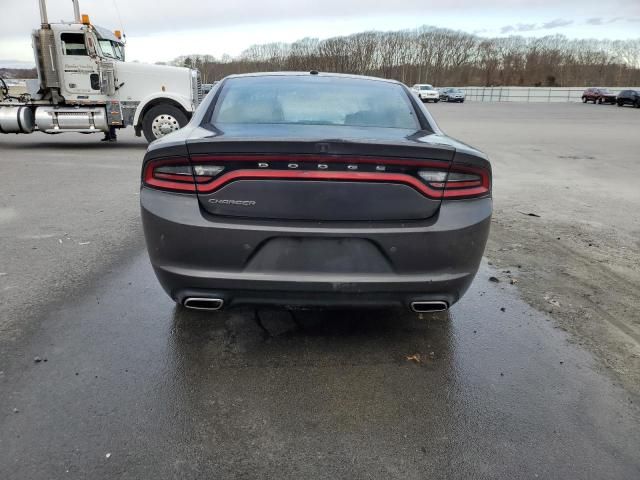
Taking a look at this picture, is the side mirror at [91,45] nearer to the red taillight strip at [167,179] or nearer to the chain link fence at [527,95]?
the red taillight strip at [167,179]

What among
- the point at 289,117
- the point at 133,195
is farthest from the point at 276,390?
the point at 133,195

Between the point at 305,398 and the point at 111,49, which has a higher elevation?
the point at 111,49

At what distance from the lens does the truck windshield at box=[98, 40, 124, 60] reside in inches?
520

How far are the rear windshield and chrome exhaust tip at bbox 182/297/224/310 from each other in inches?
48.4

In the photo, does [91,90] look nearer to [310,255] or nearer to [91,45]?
[91,45]

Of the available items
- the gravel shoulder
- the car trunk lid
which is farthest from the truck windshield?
the car trunk lid

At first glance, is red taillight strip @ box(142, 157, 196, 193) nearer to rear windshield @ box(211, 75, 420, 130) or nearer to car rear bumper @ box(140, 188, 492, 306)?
car rear bumper @ box(140, 188, 492, 306)

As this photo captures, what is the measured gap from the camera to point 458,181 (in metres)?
2.79

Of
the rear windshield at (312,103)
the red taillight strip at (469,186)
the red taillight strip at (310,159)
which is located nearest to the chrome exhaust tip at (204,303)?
the red taillight strip at (310,159)

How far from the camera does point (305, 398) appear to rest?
2.74 meters

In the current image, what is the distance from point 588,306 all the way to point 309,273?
250 cm

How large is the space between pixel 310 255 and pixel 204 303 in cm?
67

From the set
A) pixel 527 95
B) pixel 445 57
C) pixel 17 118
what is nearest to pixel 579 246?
pixel 17 118

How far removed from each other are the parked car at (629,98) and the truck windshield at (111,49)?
46983 millimetres
